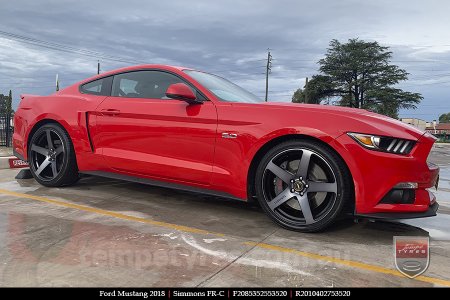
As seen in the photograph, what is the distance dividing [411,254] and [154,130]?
2489 millimetres

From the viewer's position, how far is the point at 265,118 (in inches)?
136

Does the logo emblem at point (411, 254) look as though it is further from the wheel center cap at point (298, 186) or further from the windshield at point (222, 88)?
the windshield at point (222, 88)

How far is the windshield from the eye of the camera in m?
3.92

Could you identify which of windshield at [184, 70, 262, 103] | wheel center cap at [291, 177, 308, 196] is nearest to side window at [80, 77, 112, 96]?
windshield at [184, 70, 262, 103]

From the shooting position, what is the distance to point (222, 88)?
4.16 m

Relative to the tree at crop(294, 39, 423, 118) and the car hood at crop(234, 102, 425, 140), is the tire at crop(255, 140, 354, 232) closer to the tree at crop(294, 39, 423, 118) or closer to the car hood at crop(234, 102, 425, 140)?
the car hood at crop(234, 102, 425, 140)

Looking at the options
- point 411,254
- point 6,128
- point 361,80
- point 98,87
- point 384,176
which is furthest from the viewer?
point 361,80

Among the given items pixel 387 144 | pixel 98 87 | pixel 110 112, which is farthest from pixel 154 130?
pixel 387 144

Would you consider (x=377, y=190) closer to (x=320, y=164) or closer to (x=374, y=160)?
(x=374, y=160)

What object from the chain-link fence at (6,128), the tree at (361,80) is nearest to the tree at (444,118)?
the tree at (361,80)

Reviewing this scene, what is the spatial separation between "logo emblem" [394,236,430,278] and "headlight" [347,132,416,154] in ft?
2.37

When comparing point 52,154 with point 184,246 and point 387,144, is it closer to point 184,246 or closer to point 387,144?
point 184,246
